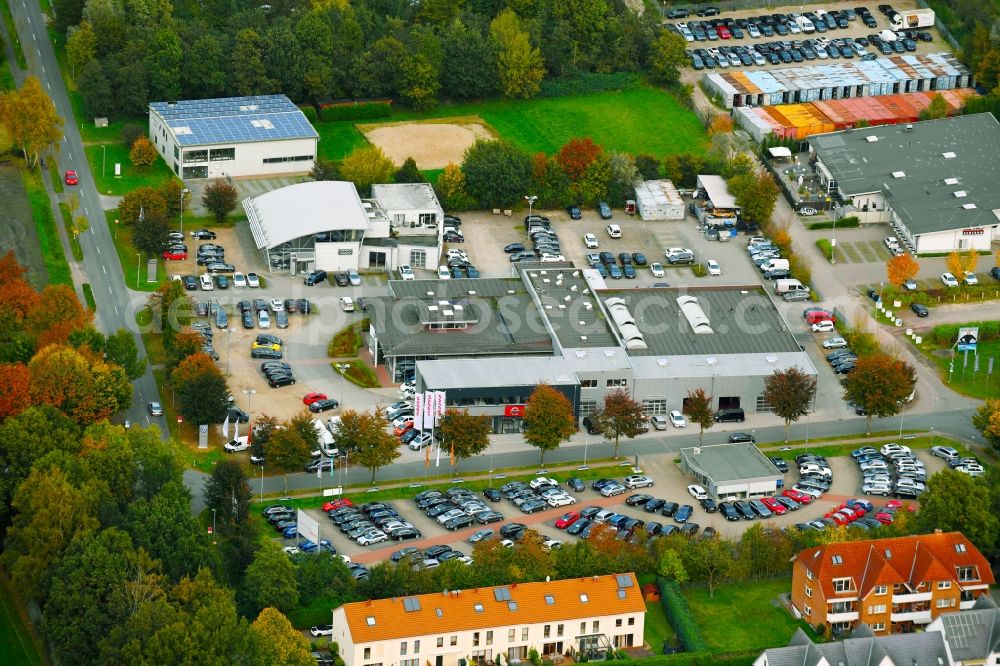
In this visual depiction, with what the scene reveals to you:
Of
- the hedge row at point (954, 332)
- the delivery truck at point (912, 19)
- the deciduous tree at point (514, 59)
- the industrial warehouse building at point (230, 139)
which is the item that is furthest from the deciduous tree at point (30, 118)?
the delivery truck at point (912, 19)

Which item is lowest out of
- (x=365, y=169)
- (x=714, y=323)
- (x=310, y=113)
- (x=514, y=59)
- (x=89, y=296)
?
(x=714, y=323)

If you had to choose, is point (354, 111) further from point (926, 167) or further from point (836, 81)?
point (926, 167)

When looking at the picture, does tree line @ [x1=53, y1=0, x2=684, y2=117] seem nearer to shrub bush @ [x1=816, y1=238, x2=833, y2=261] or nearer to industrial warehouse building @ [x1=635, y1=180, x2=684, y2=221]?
industrial warehouse building @ [x1=635, y1=180, x2=684, y2=221]

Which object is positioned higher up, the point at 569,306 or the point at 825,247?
the point at 569,306

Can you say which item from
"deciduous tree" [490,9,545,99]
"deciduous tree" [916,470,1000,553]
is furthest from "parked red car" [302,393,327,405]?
"deciduous tree" [490,9,545,99]

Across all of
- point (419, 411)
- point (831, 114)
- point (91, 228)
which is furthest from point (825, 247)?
point (91, 228)

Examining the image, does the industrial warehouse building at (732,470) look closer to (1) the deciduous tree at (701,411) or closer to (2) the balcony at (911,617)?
(1) the deciduous tree at (701,411)
